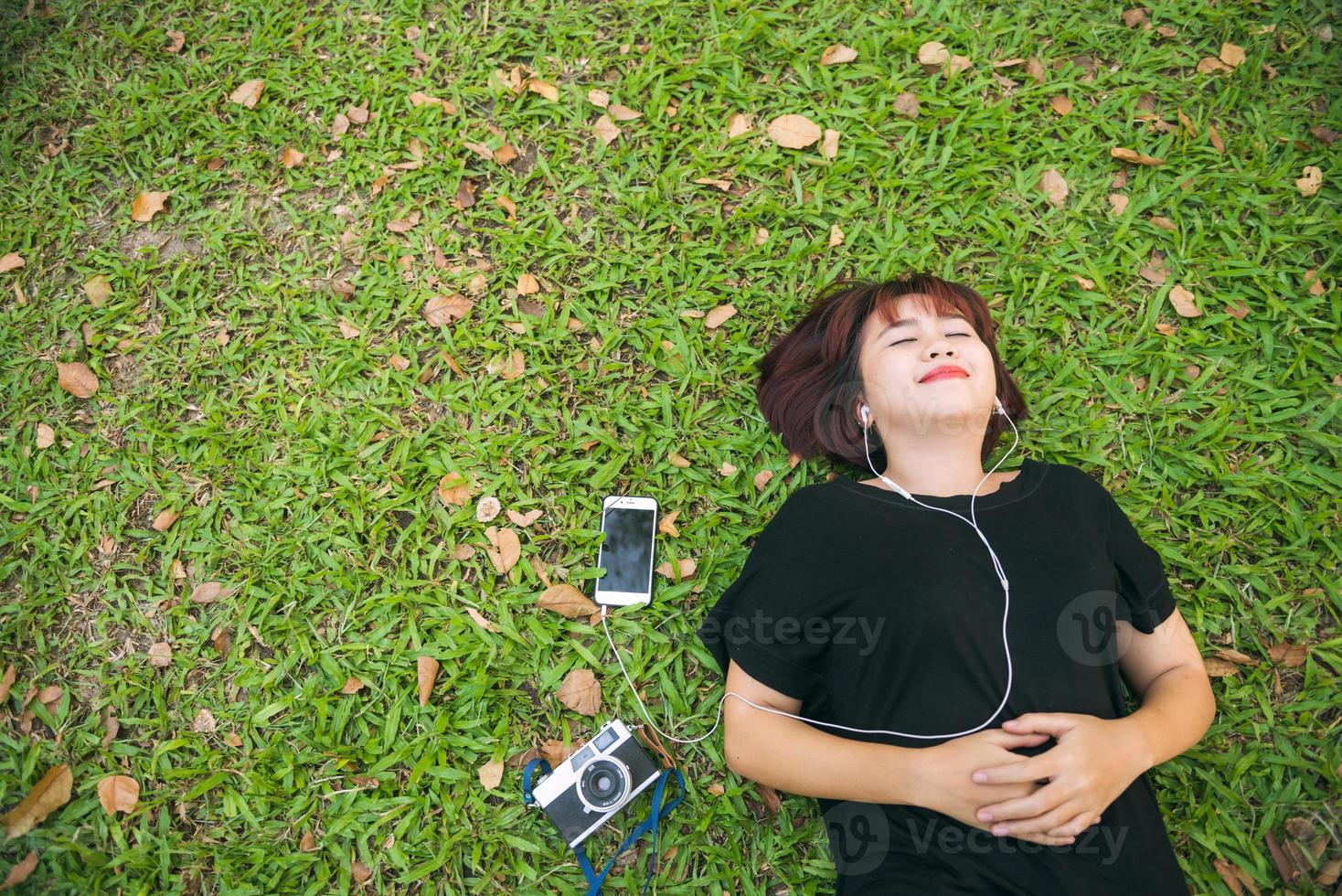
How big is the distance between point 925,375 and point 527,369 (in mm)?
1748

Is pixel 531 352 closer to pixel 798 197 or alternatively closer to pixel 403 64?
pixel 798 197

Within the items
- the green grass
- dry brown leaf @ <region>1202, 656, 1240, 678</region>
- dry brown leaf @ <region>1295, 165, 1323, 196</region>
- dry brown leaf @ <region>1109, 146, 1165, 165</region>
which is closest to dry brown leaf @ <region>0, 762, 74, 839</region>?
the green grass

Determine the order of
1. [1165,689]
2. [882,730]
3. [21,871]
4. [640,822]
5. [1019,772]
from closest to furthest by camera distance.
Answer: [1019,772], [882,730], [1165,689], [21,871], [640,822]

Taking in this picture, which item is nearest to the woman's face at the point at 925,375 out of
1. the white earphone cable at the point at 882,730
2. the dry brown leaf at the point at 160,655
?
the white earphone cable at the point at 882,730

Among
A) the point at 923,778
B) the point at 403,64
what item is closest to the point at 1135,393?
the point at 923,778

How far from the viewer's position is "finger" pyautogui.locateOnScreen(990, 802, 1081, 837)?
2.22 m

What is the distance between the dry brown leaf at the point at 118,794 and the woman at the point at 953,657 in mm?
2329

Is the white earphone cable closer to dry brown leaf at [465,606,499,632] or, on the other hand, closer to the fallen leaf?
dry brown leaf at [465,606,499,632]

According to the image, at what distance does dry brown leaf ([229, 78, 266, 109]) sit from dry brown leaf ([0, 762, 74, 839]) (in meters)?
3.14

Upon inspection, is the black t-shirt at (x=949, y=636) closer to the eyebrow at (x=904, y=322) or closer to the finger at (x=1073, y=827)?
the finger at (x=1073, y=827)

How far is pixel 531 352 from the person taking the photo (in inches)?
137

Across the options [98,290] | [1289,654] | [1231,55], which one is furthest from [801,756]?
[1231,55]

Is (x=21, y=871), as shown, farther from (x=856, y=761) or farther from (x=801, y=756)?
(x=856, y=761)

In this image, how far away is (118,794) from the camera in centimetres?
296
